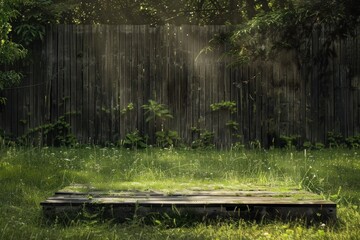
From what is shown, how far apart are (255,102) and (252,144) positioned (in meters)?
0.77

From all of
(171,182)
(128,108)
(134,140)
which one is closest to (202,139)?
(134,140)

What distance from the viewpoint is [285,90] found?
1033 centimetres

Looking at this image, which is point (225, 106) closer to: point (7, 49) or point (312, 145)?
point (312, 145)

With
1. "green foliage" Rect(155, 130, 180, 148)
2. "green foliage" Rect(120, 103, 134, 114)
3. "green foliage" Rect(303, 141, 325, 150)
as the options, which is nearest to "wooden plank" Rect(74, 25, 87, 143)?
"green foliage" Rect(120, 103, 134, 114)

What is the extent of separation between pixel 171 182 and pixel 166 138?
14.0 feet

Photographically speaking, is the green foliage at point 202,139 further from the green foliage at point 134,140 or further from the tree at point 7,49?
the tree at point 7,49

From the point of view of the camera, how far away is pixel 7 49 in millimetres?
7910

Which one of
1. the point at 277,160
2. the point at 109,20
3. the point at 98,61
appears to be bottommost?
the point at 277,160

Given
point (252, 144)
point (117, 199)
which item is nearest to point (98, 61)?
point (252, 144)

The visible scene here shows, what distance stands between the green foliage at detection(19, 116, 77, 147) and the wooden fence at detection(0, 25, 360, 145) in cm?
13

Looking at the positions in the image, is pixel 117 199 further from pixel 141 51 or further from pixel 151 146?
pixel 141 51

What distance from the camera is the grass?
396 cm

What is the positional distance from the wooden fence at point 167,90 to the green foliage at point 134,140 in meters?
0.13

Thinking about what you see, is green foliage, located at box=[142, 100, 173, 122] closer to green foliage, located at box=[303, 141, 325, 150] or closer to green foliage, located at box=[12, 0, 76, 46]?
green foliage, located at box=[12, 0, 76, 46]
